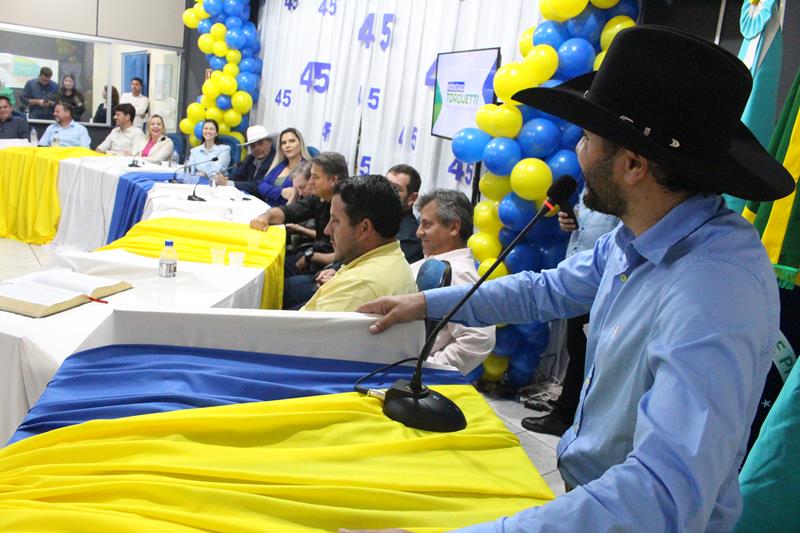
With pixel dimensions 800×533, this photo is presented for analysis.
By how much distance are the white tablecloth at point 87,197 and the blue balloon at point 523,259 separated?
3.42 metres

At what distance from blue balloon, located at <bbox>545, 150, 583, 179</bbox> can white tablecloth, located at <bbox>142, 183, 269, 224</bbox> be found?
73.1 inches

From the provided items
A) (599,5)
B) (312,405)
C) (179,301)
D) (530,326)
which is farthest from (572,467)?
(599,5)

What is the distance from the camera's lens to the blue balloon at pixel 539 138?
3127mm

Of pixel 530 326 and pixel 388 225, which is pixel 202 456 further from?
pixel 530 326

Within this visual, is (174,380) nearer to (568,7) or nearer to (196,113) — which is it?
(568,7)

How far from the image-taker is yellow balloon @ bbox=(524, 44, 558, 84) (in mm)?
3082

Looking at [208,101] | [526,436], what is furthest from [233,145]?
[526,436]

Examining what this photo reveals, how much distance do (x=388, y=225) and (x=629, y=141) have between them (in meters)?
1.37

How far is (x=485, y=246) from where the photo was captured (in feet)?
11.3

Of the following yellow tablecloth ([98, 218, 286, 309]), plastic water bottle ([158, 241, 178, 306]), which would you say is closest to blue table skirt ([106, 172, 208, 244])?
yellow tablecloth ([98, 218, 286, 309])

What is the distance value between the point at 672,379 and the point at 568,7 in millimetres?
2667

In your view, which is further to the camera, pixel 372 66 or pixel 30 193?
pixel 30 193

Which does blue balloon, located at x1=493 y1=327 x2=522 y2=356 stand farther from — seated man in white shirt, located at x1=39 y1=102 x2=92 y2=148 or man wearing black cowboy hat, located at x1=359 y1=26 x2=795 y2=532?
seated man in white shirt, located at x1=39 y1=102 x2=92 y2=148

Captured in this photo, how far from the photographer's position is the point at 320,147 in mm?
6379
